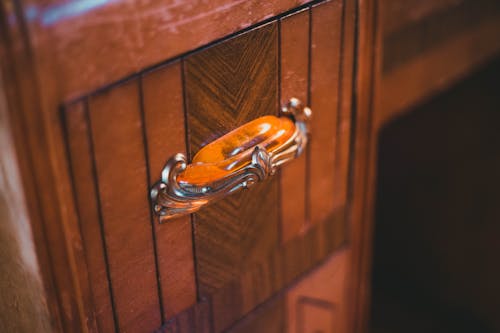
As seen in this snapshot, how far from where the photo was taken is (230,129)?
62 cm

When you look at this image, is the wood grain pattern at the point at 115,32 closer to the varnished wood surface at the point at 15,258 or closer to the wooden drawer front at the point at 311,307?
the varnished wood surface at the point at 15,258

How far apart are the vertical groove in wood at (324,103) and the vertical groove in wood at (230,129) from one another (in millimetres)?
59

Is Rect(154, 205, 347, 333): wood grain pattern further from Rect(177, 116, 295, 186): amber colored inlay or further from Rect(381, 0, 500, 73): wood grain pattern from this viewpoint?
Rect(381, 0, 500, 73): wood grain pattern

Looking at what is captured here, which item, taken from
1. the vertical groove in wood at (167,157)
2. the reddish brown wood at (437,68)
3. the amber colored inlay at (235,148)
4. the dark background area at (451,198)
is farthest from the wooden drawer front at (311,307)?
the dark background area at (451,198)

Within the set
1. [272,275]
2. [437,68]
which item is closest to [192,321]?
[272,275]

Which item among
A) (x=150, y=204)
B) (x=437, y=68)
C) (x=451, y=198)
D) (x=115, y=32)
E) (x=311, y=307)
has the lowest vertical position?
(x=451, y=198)

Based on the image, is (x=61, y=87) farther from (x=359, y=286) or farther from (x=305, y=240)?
(x=359, y=286)

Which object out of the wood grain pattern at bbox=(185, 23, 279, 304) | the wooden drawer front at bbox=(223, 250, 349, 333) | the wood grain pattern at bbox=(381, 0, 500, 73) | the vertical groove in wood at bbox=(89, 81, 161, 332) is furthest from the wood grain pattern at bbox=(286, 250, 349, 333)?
the wood grain pattern at bbox=(381, 0, 500, 73)

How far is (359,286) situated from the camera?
0.90 m

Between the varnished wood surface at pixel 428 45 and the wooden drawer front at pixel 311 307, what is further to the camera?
the varnished wood surface at pixel 428 45

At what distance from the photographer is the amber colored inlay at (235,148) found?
59cm

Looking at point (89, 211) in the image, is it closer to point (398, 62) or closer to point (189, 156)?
point (189, 156)

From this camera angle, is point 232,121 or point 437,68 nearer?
point 232,121

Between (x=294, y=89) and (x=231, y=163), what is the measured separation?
10cm
